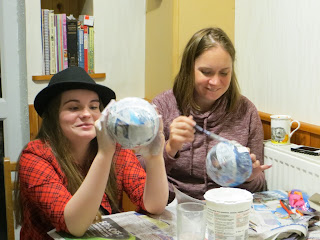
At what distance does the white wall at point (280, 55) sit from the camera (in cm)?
183

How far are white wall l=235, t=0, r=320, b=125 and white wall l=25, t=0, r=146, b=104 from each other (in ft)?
2.23

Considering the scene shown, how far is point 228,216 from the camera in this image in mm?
1047

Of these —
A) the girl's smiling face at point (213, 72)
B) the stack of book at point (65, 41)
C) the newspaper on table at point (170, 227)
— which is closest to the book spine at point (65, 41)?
the stack of book at point (65, 41)

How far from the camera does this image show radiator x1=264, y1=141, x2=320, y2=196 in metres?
1.61

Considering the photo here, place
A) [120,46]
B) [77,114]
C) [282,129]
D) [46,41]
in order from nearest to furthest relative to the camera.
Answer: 1. [77,114]
2. [282,129]
3. [46,41]
4. [120,46]

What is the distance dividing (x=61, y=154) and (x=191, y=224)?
49cm

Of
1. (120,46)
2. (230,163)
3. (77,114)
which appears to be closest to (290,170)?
(230,163)

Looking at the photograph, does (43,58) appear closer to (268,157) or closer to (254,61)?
(254,61)

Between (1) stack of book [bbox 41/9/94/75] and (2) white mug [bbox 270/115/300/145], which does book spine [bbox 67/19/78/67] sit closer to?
(1) stack of book [bbox 41/9/94/75]

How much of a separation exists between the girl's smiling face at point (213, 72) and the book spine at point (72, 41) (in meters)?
1.03

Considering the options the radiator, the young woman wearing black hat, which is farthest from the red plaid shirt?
the radiator

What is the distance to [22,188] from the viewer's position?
1322mm

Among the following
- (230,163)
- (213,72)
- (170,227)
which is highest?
(213,72)

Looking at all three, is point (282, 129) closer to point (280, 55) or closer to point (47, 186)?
point (280, 55)
